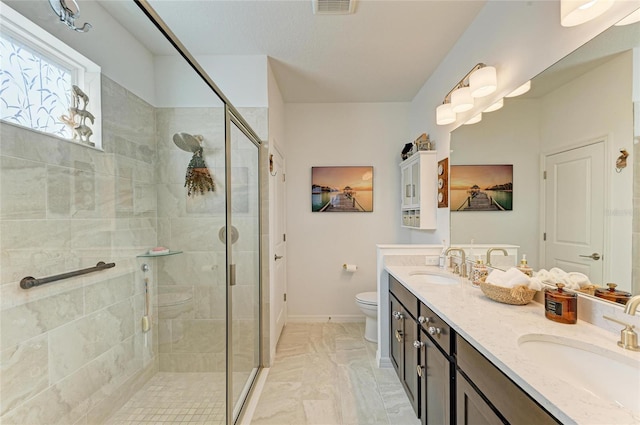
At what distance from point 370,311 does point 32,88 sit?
279 centimetres

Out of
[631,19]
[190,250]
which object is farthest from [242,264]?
[631,19]

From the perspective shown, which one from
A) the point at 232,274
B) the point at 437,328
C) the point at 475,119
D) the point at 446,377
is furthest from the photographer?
the point at 475,119

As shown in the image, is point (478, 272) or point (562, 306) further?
point (478, 272)

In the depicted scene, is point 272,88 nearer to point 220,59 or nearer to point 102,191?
point 220,59

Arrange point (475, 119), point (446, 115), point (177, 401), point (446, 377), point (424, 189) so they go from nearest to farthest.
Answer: point (446, 377) → point (177, 401) → point (475, 119) → point (446, 115) → point (424, 189)

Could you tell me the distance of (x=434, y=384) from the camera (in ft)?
4.49

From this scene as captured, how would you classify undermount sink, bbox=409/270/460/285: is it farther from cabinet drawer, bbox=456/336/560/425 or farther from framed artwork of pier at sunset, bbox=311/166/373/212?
framed artwork of pier at sunset, bbox=311/166/373/212

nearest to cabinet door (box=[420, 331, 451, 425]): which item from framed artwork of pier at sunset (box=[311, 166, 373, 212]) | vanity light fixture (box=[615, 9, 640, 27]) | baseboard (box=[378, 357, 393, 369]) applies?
baseboard (box=[378, 357, 393, 369])

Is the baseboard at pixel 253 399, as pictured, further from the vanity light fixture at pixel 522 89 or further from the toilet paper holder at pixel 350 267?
the vanity light fixture at pixel 522 89

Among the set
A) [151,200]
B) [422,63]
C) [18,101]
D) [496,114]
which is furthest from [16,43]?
[422,63]

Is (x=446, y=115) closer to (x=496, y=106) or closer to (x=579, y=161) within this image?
(x=496, y=106)

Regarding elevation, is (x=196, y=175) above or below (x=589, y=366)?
above

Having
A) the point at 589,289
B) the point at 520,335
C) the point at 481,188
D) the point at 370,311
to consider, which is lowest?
the point at 370,311

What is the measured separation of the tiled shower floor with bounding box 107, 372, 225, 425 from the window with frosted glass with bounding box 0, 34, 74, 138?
1489 mm
